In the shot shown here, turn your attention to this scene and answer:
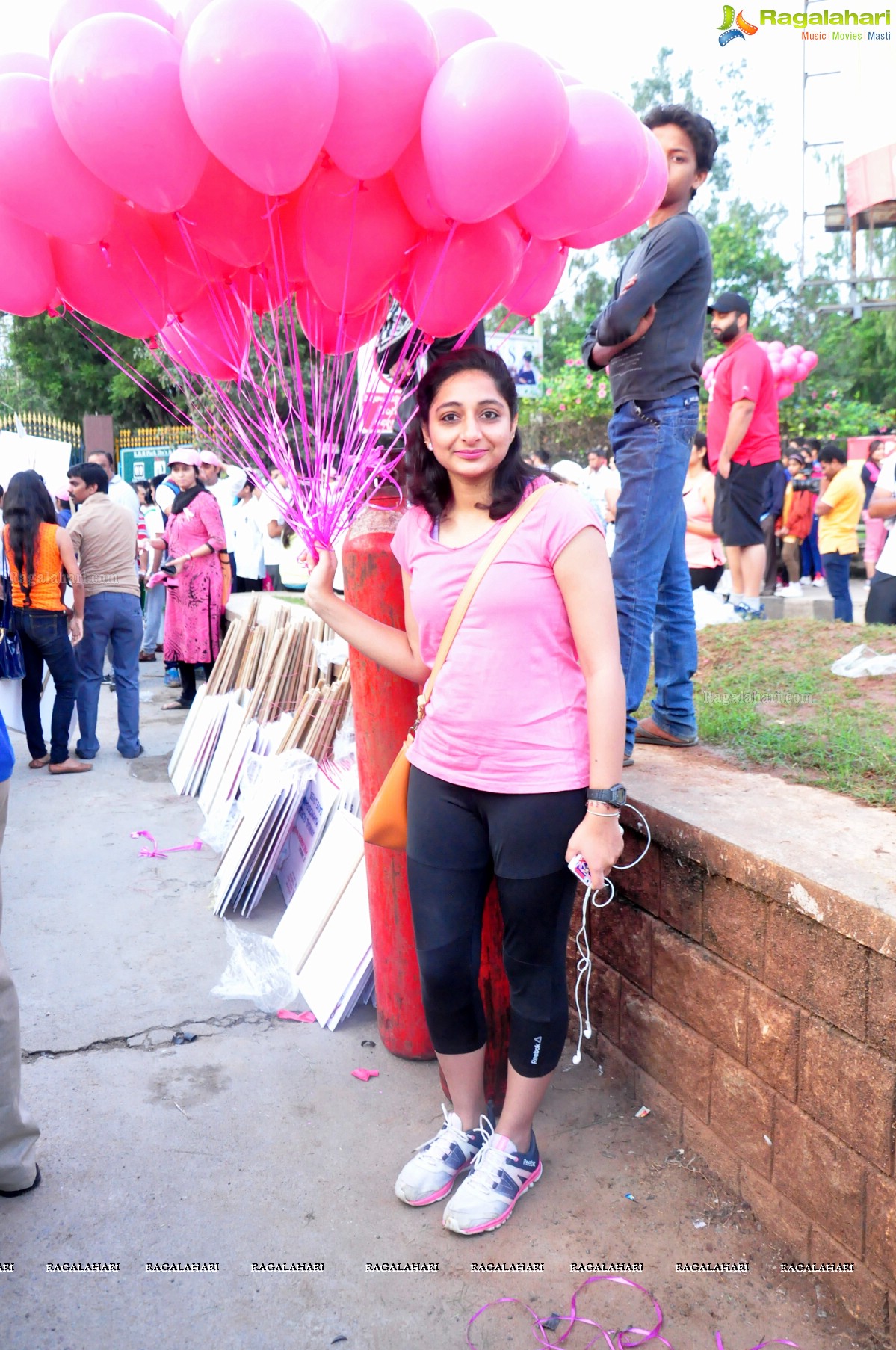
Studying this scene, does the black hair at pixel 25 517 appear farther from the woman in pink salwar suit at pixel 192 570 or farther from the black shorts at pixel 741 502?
the black shorts at pixel 741 502

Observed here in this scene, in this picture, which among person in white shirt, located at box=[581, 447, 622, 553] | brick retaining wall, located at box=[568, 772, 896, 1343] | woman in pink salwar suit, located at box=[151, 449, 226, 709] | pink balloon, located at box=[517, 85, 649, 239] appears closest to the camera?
brick retaining wall, located at box=[568, 772, 896, 1343]

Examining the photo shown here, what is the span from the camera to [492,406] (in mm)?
2174

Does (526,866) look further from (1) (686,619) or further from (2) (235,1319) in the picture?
(1) (686,619)

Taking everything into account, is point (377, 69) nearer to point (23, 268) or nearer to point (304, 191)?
point (304, 191)

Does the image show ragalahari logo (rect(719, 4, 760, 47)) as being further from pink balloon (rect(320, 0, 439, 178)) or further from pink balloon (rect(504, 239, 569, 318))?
pink balloon (rect(320, 0, 439, 178))

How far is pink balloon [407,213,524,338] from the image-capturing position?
238 cm

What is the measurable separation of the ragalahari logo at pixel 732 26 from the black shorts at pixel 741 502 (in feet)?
20.2

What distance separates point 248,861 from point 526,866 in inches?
83.6

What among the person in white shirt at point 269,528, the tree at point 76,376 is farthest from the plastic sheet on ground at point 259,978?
the tree at point 76,376

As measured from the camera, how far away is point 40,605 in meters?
6.08

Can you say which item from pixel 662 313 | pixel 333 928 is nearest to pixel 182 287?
pixel 662 313

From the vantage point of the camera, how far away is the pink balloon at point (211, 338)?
8.83 feet

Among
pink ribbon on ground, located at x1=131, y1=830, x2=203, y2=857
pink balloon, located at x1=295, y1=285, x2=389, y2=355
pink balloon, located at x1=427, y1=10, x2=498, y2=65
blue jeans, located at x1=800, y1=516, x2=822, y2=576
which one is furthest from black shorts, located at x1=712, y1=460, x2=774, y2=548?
blue jeans, located at x1=800, y1=516, x2=822, y2=576

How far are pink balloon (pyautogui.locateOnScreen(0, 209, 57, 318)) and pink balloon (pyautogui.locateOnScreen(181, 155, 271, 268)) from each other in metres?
0.38
